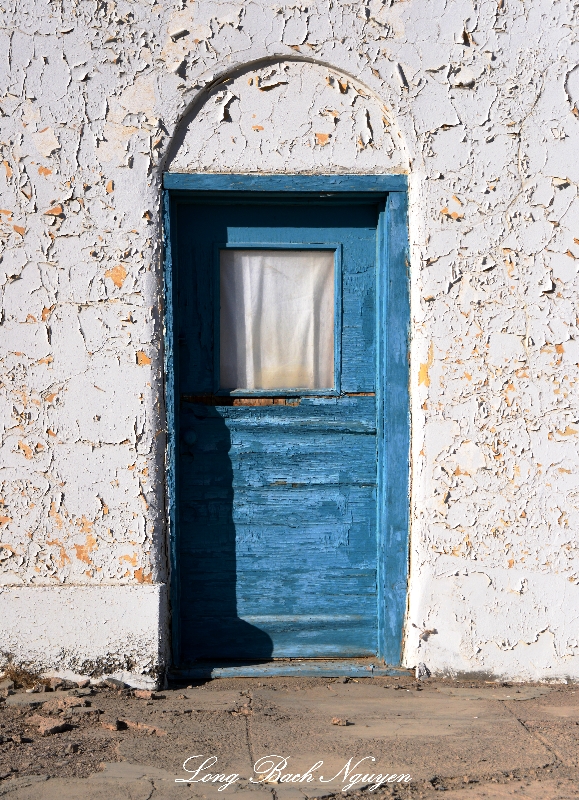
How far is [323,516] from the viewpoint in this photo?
→ 3.65m

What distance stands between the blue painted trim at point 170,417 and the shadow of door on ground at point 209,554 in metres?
0.09

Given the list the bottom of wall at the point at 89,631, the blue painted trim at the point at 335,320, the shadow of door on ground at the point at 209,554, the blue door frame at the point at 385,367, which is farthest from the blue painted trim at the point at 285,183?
the bottom of wall at the point at 89,631

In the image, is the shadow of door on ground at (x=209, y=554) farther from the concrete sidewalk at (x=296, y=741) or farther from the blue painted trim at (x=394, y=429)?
the blue painted trim at (x=394, y=429)

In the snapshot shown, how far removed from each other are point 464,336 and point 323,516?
104 cm

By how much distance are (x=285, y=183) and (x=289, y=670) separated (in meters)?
2.18

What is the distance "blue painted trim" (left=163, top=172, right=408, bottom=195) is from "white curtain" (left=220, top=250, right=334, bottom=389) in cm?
31

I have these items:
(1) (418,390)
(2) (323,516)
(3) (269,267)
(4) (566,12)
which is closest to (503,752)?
(2) (323,516)

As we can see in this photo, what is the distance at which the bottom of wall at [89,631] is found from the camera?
11.0ft

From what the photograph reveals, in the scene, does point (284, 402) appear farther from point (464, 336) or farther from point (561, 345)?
point (561, 345)

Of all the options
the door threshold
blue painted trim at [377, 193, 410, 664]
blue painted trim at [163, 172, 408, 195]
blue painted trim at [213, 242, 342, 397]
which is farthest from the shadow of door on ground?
blue painted trim at [163, 172, 408, 195]

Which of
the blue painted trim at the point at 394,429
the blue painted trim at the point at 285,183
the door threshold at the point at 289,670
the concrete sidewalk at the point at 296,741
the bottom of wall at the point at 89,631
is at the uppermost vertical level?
the blue painted trim at the point at 285,183

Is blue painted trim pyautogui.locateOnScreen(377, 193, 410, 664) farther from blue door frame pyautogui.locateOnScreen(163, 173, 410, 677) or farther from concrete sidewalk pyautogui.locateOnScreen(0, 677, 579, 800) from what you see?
concrete sidewalk pyautogui.locateOnScreen(0, 677, 579, 800)

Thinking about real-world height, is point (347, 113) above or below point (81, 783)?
above

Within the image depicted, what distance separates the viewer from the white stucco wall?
A: 337 cm
